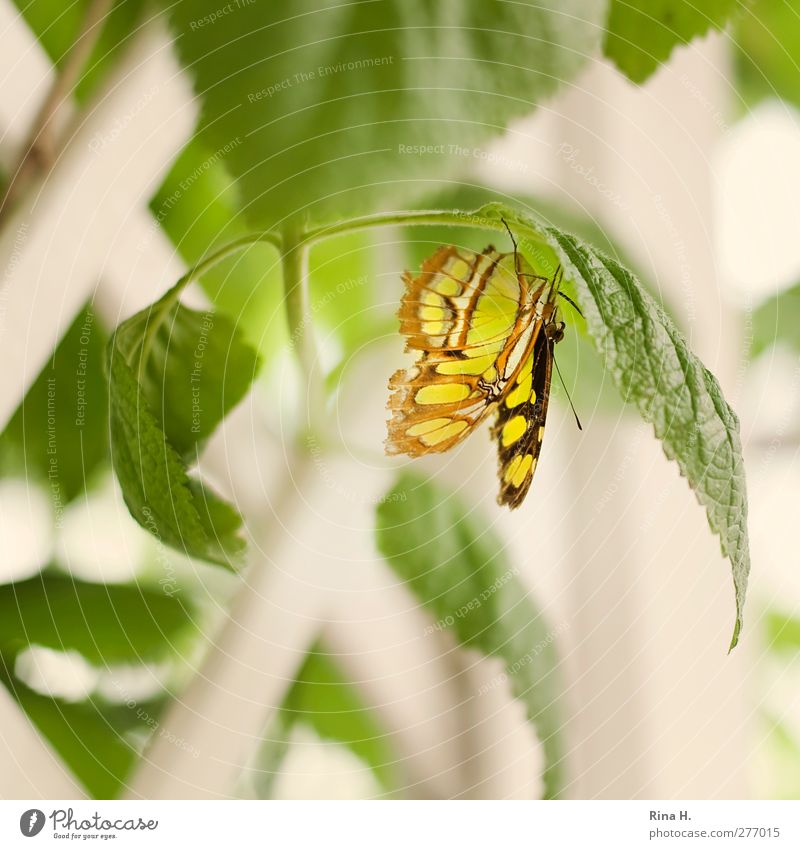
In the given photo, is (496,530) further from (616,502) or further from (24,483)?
(24,483)

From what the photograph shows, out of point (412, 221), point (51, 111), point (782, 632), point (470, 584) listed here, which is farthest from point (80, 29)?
point (782, 632)

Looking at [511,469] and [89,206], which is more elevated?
[89,206]

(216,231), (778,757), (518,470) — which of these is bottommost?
(778,757)

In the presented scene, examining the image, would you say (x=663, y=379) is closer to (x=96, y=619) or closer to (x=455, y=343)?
(x=455, y=343)

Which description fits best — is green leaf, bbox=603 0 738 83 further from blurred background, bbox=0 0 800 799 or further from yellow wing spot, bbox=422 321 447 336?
yellow wing spot, bbox=422 321 447 336

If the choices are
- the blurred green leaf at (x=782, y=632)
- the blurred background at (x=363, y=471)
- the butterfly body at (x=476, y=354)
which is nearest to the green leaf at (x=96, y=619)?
the blurred background at (x=363, y=471)

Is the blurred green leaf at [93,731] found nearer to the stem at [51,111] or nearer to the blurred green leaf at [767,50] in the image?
the stem at [51,111]
